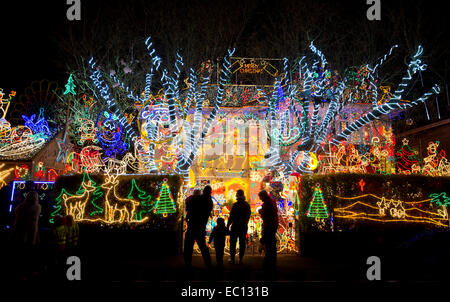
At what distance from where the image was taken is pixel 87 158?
32.6ft

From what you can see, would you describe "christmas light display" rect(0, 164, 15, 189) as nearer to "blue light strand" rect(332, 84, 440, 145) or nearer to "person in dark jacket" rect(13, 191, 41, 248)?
"person in dark jacket" rect(13, 191, 41, 248)

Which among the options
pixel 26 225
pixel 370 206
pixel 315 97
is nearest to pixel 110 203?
pixel 26 225

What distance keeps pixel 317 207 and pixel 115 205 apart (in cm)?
568

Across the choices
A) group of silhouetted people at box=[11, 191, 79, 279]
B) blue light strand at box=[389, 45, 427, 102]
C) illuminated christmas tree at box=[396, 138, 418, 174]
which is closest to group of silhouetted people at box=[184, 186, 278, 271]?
group of silhouetted people at box=[11, 191, 79, 279]

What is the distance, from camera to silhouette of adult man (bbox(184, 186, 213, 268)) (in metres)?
6.06

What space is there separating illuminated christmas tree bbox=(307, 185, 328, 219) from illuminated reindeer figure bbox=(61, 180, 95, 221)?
20.5 feet

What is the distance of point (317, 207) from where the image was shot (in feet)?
26.8

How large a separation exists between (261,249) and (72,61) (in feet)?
36.6

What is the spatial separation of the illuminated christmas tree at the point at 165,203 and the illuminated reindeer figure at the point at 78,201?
198 centimetres

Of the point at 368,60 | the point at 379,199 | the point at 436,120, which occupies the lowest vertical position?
the point at 379,199
